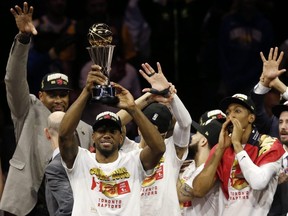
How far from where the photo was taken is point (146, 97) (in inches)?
404

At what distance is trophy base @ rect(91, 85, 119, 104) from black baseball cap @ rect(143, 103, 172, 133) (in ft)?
3.71

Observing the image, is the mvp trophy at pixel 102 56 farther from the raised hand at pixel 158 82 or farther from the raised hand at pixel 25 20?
the raised hand at pixel 25 20

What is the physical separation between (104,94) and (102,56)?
367mm

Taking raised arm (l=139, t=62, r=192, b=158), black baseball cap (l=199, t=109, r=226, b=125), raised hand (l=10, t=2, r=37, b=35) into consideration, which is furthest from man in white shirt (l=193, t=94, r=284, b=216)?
raised hand (l=10, t=2, r=37, b=35)

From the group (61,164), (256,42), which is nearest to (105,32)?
(61,164)

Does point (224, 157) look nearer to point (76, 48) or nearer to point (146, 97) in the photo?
point (146, 97)

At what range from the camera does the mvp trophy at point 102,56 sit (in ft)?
28.7

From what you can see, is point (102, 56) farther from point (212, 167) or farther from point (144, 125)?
point (212, 167)

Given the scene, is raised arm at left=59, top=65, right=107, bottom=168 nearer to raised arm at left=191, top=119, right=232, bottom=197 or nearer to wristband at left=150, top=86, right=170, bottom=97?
wristband at left=150, top=86, right=170, bottom=97

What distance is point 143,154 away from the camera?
925 centimetres

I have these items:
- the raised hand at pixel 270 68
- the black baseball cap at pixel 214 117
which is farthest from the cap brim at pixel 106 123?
the raised hand at pixel 270 68

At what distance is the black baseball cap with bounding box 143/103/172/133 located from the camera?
32.5 ft

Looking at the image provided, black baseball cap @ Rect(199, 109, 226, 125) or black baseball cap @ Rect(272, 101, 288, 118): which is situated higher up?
black baseball cap @ Rect(272, 101, 288, 118)

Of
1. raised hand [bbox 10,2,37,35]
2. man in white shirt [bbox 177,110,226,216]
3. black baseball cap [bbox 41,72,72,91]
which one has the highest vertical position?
raised hand [bbox 10,2,37,35]
